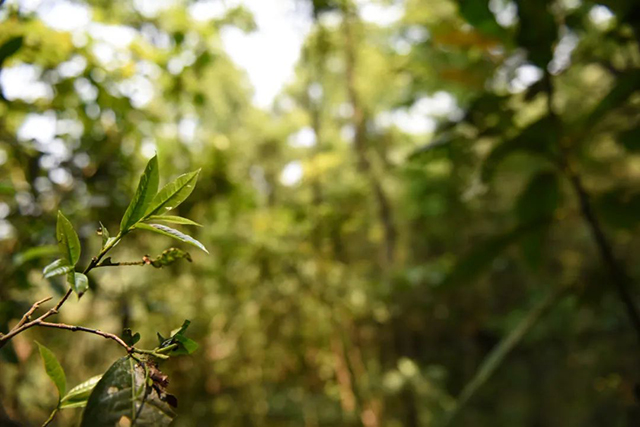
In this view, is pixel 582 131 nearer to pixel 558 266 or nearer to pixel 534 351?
pixel 534 351

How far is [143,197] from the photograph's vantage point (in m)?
0.45

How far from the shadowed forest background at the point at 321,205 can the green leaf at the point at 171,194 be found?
46 mm

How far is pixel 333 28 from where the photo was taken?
10.1 feet

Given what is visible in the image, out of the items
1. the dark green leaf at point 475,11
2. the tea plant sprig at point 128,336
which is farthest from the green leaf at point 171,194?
the dark green leaf at point 475,11

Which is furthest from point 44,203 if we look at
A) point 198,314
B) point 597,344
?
point 597,344

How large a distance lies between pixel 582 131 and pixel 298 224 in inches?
57.1

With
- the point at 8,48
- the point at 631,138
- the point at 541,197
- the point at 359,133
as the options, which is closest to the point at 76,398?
the point at 8,48

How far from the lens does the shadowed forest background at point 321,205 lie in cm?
122

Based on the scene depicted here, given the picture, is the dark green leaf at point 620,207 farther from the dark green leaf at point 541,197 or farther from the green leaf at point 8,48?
the green leaf at point 8,48

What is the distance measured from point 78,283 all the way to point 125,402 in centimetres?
11

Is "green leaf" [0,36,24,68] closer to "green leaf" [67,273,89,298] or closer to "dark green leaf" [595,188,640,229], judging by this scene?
"green leaf" [67,273,89,298]

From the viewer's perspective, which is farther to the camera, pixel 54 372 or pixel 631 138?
pixel 631 138

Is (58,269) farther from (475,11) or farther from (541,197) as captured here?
(541,197)

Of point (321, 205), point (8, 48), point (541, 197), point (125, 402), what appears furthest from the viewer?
point (321, 205)
